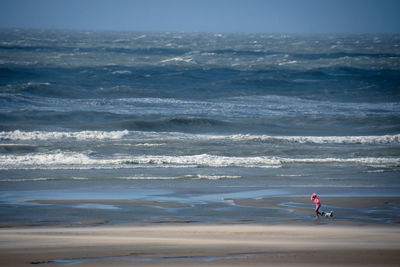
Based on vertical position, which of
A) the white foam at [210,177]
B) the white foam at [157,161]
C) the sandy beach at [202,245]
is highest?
the white foam at [157,161]

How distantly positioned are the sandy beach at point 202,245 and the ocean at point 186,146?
1024 mm

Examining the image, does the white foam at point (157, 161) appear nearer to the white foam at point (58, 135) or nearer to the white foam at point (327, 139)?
the white foam at point (327, 139)

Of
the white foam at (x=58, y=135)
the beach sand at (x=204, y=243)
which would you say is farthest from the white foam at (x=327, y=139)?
the beach sand at (x=204, y=243)

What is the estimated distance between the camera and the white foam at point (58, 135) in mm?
19750

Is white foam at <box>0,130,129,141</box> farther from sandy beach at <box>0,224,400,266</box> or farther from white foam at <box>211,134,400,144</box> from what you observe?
sandy beach at <box>0,224,400,266</box>

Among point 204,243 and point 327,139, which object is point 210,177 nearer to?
point 204,243

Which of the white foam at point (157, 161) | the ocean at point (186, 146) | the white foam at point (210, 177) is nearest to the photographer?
the ocean at point (186, 146)

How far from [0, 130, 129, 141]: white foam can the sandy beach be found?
461 inches

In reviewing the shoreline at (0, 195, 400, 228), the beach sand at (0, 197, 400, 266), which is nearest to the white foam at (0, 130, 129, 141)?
the shoreline at (0, 195, 400, 228)

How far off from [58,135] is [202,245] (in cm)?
1407

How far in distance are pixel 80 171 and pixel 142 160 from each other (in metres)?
1.95

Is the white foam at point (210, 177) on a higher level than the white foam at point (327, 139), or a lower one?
lower

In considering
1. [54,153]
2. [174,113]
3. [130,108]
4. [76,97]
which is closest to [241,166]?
[54,153]

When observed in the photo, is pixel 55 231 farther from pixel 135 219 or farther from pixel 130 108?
pixel 130 108
